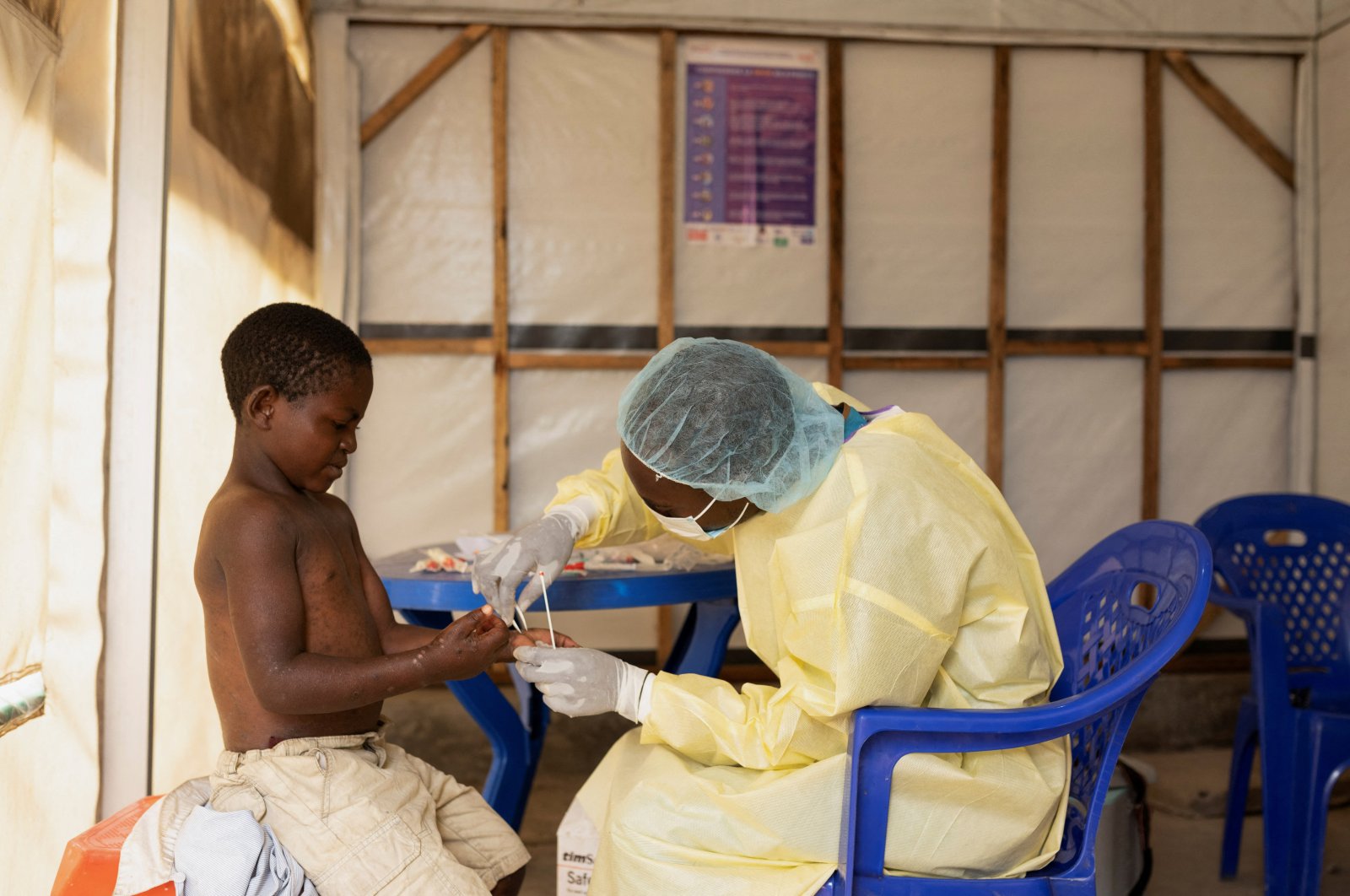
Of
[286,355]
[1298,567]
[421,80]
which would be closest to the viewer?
[286,355]

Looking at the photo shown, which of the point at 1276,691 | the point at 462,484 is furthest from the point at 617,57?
the point at 1276,691

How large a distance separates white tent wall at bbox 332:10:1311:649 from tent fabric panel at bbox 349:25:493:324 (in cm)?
1

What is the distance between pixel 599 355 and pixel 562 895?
2831mm

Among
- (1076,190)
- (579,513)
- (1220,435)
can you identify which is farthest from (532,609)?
(1220,435)

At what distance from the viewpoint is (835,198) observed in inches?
178

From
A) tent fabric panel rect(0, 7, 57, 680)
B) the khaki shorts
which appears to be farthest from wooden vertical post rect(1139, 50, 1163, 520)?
tent fabric panel rect(0, 7, 57, 680)

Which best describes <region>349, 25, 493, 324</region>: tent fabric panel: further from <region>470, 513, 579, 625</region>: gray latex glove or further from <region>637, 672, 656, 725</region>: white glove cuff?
<region>637, 672, 656, 725</region>: white glove cuff

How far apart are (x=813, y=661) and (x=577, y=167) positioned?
3387mm

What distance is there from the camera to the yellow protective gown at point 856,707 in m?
1.46

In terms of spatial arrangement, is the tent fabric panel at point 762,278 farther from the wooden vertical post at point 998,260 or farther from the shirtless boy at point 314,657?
the shirtless boy at point 314,657

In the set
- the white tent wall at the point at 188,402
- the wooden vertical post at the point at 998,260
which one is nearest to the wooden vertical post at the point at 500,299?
the white tent wall at the point at 188,402

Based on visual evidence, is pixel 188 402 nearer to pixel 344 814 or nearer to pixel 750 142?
pixel 344 814

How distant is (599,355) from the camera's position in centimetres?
446

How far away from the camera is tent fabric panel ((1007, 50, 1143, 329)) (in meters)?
4.67
